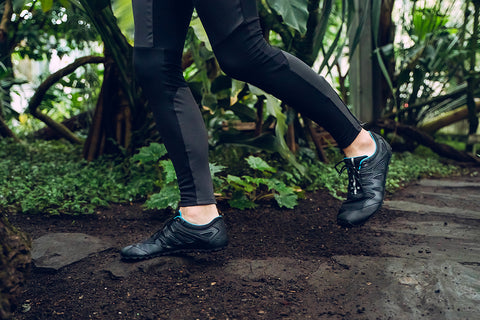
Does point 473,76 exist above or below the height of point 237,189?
above

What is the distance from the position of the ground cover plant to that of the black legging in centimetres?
48

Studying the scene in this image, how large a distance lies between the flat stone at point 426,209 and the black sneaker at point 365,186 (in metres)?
0.63

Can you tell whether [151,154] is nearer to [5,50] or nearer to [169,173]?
[169,173]

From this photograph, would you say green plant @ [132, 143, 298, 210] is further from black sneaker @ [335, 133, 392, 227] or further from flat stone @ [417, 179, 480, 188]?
flat stone @ [417, 179, 480, 188]

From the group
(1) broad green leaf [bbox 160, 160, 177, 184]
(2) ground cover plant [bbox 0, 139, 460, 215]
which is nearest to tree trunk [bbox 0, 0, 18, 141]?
(2) ground cover plant [bbox 0, 139, 460, 215]

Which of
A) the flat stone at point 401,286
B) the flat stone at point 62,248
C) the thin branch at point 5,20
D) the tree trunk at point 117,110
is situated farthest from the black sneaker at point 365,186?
the thin branch at point 5,20

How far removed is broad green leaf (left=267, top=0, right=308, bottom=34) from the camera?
5.29 ft

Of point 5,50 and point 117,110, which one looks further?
point 5,50

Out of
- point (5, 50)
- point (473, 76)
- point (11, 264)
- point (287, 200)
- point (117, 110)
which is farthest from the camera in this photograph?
point (473, 76)

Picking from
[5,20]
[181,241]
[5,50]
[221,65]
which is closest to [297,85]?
[221,65]

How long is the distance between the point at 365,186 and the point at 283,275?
1.25ft

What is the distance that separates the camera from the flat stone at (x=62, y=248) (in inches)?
54.7

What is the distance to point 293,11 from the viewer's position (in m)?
1.63

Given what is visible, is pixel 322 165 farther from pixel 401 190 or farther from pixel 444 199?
pixel 444 199
